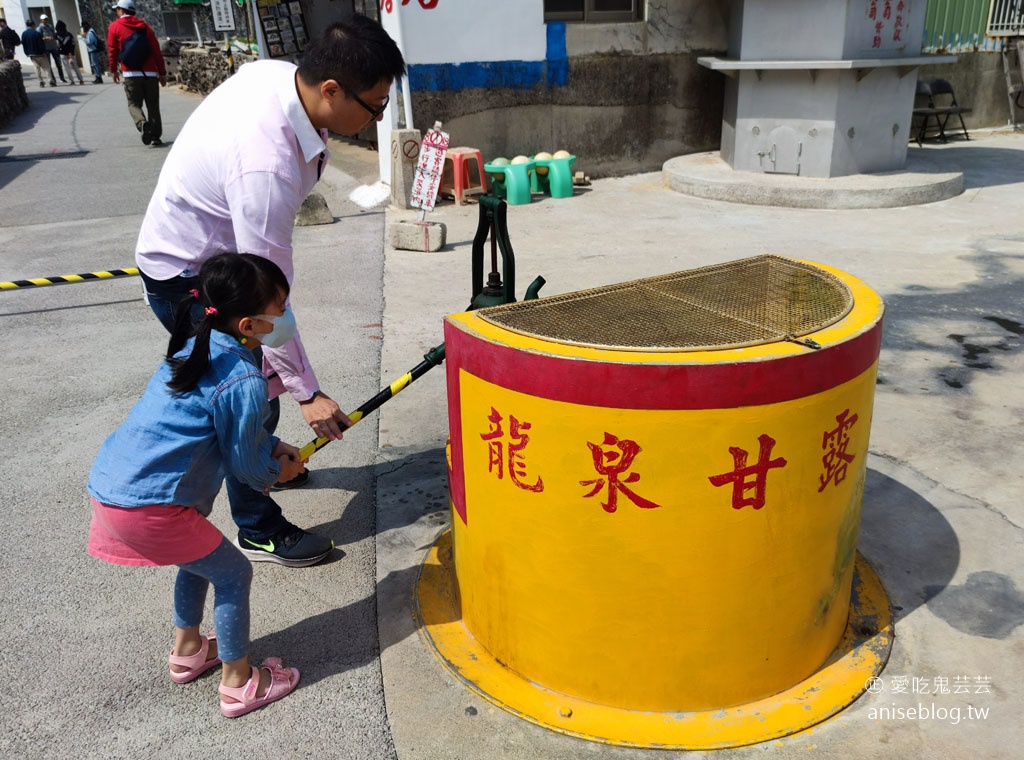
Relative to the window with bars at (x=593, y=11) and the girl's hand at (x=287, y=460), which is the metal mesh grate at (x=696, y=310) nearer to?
the girl's hand at (x=287, y=460)

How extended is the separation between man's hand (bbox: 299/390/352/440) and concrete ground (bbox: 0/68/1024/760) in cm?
65

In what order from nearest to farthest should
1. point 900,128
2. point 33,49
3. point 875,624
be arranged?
point 875,624, point 900,128, point 33,49

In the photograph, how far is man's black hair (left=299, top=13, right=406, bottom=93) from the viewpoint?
242 centimetres

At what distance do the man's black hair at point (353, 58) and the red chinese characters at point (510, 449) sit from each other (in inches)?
42.7

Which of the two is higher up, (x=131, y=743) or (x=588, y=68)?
(x=588, y=68)

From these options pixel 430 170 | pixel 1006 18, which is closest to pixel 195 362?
pixel 430 170

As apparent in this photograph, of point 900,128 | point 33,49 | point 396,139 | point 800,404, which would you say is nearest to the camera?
point 800,404

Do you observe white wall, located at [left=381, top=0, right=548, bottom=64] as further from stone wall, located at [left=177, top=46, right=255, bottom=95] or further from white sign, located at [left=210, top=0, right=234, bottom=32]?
stone wall, located at [left=177, top=46, right=255, bottom=95]

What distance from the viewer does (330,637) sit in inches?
105

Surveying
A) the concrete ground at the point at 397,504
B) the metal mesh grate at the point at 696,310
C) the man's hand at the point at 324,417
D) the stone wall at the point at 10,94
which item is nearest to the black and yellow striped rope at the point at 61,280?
the concrete ground at the point at 397,504

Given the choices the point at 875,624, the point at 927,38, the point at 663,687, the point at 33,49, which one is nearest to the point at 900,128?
the point at 927,38

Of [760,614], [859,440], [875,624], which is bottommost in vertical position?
[875,624]

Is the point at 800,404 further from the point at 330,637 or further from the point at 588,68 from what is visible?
the point at 588,68

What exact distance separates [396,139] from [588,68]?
2.72 meters
